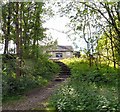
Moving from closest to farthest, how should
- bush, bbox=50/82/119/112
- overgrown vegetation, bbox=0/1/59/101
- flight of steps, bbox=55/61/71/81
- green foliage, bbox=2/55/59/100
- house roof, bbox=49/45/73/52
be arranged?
bush, bbox=50/82/119/112 → green foliage, bbox=2/55/59/100 → overgrown vegetation, bbox=0/1/59/101 → house roof, bbox=49/45/73/52 → flight of steps, bbox=55/61/71/81

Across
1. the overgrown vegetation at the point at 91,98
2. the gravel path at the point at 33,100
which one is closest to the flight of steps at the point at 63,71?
the gravel path at the point at 33,100

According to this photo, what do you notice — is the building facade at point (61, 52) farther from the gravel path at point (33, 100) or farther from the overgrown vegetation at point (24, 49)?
the gravel path at point (33, 100)

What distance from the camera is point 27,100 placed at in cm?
497

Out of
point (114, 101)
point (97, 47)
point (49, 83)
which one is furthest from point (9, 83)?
point (114, 101)

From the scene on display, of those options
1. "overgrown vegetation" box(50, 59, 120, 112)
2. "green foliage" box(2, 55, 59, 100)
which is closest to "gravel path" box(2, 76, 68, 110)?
"green foliage" box(2, 55, 59, 100)

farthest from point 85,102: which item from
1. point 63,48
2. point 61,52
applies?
point 61,52

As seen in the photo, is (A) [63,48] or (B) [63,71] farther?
(B) [63,71]

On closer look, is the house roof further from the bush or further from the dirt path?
the bush

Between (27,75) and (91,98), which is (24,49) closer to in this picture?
(27,75)

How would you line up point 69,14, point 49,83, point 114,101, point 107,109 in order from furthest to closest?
point 49,83 < point 69,14 < point 114,101 < point 107,109

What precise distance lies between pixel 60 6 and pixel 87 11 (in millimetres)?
565

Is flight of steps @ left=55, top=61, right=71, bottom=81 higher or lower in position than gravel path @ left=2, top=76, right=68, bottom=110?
higher

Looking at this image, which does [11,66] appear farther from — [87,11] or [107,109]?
[107,109]

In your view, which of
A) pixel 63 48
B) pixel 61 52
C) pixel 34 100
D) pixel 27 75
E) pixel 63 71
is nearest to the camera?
pixel 34 100
